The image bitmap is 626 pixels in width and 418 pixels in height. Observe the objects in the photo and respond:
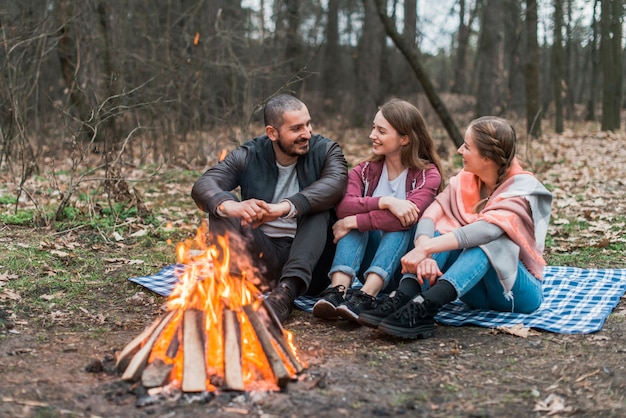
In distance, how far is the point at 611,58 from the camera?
17.4 metres

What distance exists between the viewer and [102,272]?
5121 mm

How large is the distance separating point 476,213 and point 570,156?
9.64m

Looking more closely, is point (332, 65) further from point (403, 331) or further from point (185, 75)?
point (403, 331)

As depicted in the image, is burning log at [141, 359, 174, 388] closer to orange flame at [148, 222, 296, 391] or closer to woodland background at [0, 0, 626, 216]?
orange flame at [148, 222, 296, 391]

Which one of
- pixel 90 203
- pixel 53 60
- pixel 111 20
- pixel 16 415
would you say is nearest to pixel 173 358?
pixel 16 415

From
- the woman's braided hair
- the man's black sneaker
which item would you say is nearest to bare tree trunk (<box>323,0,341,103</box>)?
the woman's braided hair

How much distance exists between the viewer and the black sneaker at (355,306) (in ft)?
12.5

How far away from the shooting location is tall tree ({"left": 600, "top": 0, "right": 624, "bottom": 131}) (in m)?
16.9

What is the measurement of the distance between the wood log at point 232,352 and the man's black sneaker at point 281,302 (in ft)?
2.84

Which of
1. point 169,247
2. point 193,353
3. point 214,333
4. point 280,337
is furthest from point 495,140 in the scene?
point 169,247

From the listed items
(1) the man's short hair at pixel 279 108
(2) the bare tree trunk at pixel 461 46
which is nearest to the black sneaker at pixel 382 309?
(1) the man's short hair at pixel 279 108

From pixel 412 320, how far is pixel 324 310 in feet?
1.93

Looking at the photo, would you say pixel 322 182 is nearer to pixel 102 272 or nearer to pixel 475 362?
pixel 475 362

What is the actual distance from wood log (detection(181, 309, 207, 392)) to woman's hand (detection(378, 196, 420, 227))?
5.16 ft
